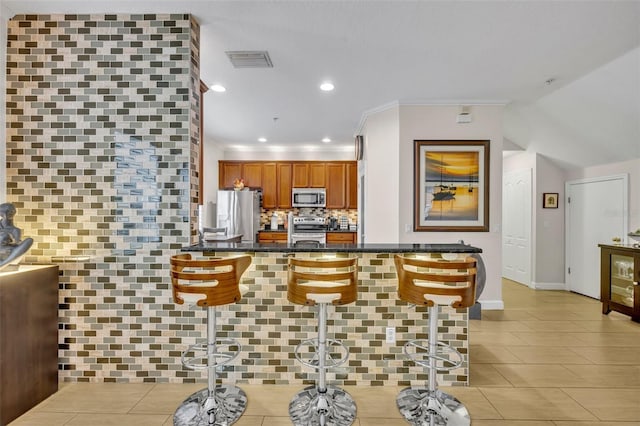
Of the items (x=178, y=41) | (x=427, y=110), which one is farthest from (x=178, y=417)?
(x=427, y=110)

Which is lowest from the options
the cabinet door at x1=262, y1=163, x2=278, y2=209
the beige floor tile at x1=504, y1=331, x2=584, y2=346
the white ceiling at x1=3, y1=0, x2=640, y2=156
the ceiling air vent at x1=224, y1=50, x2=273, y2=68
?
the beige floor tile at x1=504, y1=331, x2=584, y2=346

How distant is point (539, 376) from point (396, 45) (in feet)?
9.63

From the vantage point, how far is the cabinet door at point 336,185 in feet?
21.5

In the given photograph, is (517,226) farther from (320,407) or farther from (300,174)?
(320,407)

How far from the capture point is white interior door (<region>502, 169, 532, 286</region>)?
18.5 ft

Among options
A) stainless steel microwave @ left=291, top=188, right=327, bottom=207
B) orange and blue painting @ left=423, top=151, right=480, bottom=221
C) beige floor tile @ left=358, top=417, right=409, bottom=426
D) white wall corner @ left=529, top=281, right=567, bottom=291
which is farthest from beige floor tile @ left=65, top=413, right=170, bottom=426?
white wall corner @ left=529, top=281, right=567, bottom=291

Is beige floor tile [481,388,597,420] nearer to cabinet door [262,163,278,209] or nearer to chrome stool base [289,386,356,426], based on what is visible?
chrome stool base [289,386,356,426]

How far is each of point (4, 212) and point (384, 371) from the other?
2.83 metres

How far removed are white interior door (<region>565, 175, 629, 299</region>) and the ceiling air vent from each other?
196 inches

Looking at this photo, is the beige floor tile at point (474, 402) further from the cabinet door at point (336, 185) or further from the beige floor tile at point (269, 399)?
the cabinet door at point (336, 185)

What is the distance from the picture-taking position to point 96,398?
7.35ft

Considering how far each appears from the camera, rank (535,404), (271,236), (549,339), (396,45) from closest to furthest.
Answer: (535,404), (396,45), (549,339), (271,236)

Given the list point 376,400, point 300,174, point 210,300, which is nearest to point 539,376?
point 376,400

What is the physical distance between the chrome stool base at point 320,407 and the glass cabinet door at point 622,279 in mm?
3926
